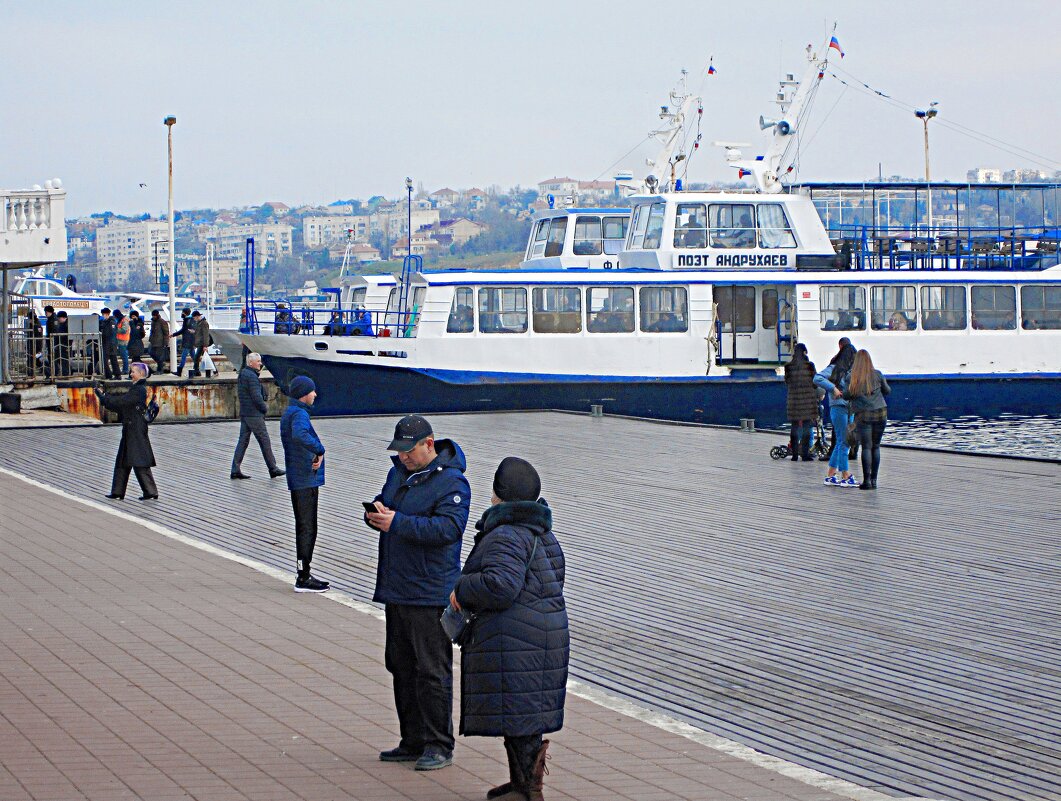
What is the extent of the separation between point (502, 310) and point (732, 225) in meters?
6.52

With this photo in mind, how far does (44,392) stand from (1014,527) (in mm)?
22475

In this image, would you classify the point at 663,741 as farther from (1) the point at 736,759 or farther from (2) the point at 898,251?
(2) the point at 898,251

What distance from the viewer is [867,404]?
57.2 ft

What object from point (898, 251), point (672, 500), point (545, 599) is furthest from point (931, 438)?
point (545, 599)

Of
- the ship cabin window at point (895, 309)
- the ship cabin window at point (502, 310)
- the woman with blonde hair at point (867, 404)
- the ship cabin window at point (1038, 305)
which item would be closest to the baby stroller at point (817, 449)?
the woman with blonde hair at point (867, 404)

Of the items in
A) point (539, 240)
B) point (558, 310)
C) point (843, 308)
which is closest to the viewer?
point (558, 310)

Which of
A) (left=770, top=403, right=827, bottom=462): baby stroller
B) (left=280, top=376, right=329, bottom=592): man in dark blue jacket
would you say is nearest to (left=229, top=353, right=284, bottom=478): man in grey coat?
(left=770, top=403, right=827, bottom=462): baby stroller

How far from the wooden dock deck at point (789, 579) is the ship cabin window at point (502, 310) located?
9338mm

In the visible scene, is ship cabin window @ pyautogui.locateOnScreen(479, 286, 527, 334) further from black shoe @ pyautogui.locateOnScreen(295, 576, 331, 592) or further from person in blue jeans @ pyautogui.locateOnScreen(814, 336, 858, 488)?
black shoe @ pyautogui.locateOnScreen(295, 576, 331, 592)

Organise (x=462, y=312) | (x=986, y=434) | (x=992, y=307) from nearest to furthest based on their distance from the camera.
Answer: (x=986, y=434), (x=462, y=312), (x=992, y=307)

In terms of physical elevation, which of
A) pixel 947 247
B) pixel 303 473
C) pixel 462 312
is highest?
pixel 947 247

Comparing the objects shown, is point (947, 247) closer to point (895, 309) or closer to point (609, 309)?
point (895, 309)

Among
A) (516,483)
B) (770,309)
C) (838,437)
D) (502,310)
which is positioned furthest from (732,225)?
(516,483)

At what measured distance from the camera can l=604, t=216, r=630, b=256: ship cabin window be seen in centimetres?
3784
